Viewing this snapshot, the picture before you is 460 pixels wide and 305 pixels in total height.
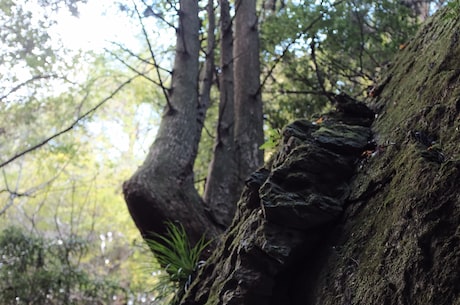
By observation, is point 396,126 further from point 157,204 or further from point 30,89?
point 30,89

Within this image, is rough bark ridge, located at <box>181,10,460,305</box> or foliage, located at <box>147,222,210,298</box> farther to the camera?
foliage, located at <box>147,222,210,298</box>

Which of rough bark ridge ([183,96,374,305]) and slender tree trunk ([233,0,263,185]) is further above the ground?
slender tree trunk ([233,0,263,185])

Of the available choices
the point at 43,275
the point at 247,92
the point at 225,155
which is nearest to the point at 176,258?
the point at 225,155

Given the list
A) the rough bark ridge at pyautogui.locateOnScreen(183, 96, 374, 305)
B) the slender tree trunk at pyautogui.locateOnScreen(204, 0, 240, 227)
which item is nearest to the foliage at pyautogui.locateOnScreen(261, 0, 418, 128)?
the slender tree trunk at pyautogui.locateOnScreen(204, 0, 240, 227)

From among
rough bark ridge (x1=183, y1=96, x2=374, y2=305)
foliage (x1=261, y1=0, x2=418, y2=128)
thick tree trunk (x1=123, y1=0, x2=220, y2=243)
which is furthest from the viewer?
foliage (x1=261, y1=0, x2=418, y2=128)

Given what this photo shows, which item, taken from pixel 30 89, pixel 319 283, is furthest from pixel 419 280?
pixel 30 89

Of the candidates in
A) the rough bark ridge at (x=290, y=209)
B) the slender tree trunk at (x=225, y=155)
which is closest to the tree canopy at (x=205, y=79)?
the slender tree trunk at (x=225, y=155)

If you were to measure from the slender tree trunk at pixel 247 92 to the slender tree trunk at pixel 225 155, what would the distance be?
0.10m

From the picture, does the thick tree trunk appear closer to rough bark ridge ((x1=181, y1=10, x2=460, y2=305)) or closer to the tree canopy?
the tree canopy

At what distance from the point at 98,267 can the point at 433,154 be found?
12904 mm

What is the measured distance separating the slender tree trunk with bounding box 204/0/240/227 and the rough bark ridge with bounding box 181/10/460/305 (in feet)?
5.19

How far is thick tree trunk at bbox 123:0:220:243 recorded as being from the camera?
4164 mm

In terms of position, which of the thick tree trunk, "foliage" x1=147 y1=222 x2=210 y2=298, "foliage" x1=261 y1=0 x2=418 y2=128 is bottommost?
"foliage" x1=147 y1=222 x2=210 y2=298

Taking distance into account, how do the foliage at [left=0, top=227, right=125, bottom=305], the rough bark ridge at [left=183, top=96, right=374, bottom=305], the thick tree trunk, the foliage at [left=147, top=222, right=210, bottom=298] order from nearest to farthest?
the rough bark ridge at [left=183, top=96, right=374, bottom=305]
the foliage at [left=147, top=222, right=210, bottom=298]
the thick tree trunk
the foliage at [left=0, top=227, right=125, bottom=305]
